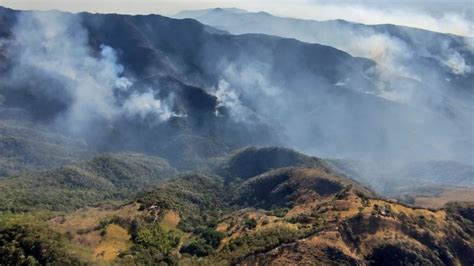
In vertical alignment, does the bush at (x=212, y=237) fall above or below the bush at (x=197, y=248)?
Result: above

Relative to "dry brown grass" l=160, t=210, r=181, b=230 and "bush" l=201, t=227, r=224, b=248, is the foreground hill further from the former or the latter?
"dry brown grass" l=160, t=210, r=181, b=230

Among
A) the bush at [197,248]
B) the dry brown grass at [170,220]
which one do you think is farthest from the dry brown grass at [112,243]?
the dry brown grass at [170,220]

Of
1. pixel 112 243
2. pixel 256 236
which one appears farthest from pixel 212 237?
pixel 112 243

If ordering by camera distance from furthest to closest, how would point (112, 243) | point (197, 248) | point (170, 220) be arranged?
point (170, 220)
point (112, 243)
point (197, 248)

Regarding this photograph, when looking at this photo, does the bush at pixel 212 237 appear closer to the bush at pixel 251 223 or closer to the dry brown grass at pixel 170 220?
the bush at pixel 251 223

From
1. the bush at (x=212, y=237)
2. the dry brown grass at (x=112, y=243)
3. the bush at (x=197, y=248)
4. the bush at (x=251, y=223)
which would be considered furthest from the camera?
the bush at (x=251, y=223)

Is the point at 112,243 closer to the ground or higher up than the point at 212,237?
closer to the ground

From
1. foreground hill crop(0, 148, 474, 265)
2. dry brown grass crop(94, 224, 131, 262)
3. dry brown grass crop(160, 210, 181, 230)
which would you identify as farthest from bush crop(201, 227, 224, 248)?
dry brown grass crop(94, 224, 131, 262)

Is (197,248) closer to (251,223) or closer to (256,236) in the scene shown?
(256,236)

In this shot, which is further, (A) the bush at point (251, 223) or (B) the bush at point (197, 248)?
(A) the bush at point (251, 223)

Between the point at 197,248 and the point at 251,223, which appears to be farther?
the point at 251,223

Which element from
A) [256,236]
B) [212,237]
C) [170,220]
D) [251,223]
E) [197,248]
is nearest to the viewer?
[256,236]

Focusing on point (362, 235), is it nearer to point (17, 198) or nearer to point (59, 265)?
point (59, 265)
